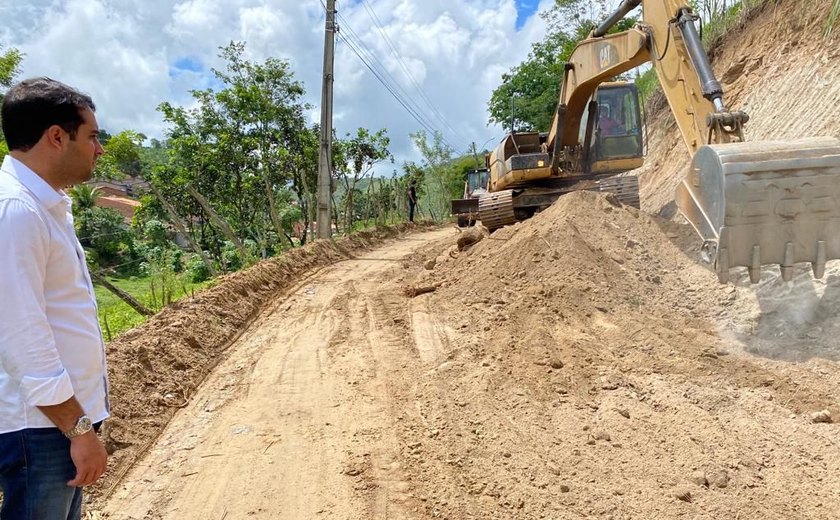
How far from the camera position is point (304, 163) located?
17797 millimetres

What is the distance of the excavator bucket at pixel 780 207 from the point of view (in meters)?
4.37

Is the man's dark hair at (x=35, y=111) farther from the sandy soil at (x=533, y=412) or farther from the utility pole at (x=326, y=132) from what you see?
the utility pole at (x=326, y=132)

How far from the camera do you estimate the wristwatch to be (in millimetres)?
1683

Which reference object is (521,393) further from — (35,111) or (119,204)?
(119,204)

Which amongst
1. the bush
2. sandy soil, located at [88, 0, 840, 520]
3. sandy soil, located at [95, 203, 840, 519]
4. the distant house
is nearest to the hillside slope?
sandy soil, located at [88, 0, 840, 520]

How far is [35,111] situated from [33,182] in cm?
21

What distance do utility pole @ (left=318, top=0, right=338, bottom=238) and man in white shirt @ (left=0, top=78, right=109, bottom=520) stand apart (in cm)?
1203

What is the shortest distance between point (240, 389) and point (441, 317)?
2.45 metres

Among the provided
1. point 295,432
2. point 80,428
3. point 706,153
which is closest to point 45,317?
point 80,428

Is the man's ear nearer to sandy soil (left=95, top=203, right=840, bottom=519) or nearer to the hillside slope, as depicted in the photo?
sandy soil (left=95, top=203, right=840, bottom=519)

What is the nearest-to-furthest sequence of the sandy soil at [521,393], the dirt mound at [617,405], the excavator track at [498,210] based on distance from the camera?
the dirt mound at [617,405]
the sandy soil at [521,393]
the excavator track at [498,210]

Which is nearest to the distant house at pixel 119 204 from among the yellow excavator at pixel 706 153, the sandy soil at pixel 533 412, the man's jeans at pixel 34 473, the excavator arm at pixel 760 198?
the yellow excavator at pixel 706 153

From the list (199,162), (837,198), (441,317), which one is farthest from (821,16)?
(199,162)

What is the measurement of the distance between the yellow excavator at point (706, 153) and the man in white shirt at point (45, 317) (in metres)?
4.24
